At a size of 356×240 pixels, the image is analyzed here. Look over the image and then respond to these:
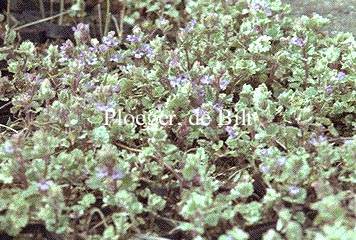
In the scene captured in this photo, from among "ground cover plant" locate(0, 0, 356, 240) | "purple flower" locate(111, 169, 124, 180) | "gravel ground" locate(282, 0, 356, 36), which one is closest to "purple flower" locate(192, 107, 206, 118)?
"ground cover plant" locate(0, 0, 356, 240)

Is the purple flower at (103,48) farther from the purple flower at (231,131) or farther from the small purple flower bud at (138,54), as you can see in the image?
the purple flower at (231,131)

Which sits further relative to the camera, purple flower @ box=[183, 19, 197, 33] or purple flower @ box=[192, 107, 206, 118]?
purple flower @ box=[183, 19, 197, 33]

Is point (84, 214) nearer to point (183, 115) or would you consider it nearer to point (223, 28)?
point (183, 115)

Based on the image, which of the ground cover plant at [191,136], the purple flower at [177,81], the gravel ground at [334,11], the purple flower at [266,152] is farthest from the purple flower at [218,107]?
the gravel ground at [334,11]

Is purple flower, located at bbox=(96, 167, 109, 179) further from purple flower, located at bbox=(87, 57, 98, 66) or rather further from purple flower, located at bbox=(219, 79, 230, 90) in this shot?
purple flower, located at bbox=(87, 57, 98, 66)

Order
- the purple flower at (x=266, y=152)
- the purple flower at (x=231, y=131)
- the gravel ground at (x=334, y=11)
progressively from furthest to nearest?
1. the gravel ground at (x=334, y=11)
2. the purple flower at (x=231, y=131)
3. the purple flower at (x=266, y=152)

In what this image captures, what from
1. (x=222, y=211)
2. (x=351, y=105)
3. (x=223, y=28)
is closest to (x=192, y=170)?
(x=222, y=211)

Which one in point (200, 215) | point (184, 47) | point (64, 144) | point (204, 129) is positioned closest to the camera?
point (200, 215)
